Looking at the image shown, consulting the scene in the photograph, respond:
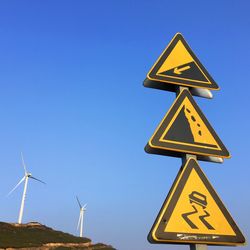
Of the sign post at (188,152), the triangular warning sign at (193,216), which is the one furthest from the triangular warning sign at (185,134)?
the triangular warning sign at (193,216)

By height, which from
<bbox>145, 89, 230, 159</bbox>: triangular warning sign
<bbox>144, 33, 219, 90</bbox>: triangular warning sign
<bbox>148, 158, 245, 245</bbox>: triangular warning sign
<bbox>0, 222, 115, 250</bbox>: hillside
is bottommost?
<bbox>148, 158, 245, 245</bbox>: triangular warning sign

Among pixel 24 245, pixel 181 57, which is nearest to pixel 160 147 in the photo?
pixel 181 57

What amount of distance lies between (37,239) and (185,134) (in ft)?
225

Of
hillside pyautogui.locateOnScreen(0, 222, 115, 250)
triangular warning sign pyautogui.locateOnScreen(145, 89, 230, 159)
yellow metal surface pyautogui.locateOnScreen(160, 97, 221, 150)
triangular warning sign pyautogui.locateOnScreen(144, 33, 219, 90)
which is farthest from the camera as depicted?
hillside pyautogui.locateOnScreen(0, 222, 115, 250)

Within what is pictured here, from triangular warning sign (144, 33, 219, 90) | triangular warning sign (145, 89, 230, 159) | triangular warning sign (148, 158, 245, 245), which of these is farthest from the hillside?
triangular warning sign (148, 158, 245, 245)

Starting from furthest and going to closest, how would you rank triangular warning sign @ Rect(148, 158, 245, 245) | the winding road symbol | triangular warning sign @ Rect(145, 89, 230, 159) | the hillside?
the hillside
triangular warning sign @ Rect(145, 89, 230, 159)
the winding road symbol
triangular warning sign @ Rect(148, 158, 245, 245)

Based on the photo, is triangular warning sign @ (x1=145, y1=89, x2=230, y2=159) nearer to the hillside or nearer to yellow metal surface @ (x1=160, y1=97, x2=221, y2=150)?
yellow metal surface @ (x1=160, y1=97, x2=221, y2=150)

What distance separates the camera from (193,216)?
459cm

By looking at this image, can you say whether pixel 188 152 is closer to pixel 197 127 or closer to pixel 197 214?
pixel 197 127

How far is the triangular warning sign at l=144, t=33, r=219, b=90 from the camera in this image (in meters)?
5.50

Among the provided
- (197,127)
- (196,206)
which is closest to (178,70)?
(197,127)

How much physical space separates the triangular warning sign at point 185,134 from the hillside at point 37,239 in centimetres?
5747

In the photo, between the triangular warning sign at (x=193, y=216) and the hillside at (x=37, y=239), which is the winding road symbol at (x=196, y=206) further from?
the hillside at (x=37, y=239)

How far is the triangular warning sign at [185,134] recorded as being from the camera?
494 centimetres
